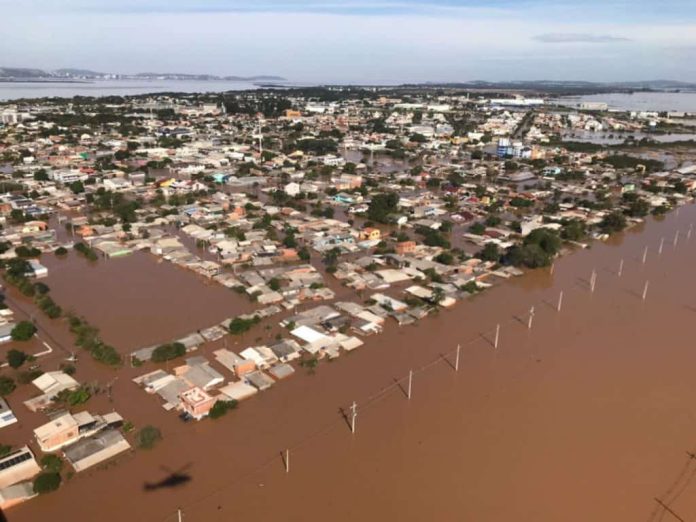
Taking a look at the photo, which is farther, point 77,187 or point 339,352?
point 77,187

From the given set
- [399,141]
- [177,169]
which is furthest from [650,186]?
[177,169]

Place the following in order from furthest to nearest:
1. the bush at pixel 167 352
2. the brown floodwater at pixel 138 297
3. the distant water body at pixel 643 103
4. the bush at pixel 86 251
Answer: the distant water body at pixel 643 103 < the bush at pixel 86 251 < the brown floodwater at pixel 138 297 < the bush at pixel 167 352

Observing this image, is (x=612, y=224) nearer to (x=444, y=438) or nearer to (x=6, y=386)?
(x=444, y=438)

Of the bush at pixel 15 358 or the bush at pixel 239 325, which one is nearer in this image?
the bush at pixel 15 358

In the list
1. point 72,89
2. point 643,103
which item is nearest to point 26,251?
point 72,89

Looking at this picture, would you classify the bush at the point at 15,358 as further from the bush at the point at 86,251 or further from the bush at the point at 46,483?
the bush at the point at 86,251

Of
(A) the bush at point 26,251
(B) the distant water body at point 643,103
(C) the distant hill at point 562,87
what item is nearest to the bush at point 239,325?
(A) the bush at point 26,251

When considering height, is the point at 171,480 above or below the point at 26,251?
below
